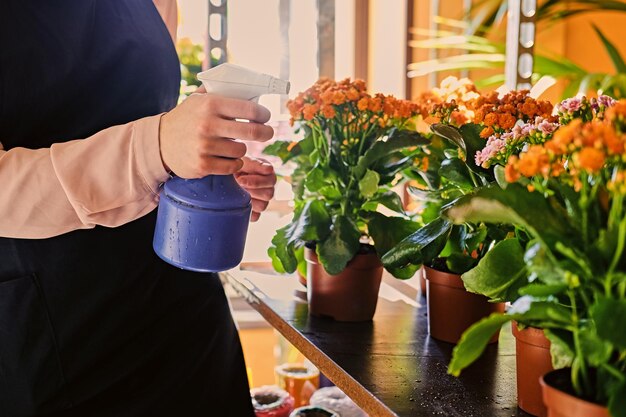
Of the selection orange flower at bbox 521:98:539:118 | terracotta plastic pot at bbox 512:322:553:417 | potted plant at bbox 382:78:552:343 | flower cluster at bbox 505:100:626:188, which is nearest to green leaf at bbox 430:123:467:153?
potted plant at bbox 382:78:552:343

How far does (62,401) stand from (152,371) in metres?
0.16

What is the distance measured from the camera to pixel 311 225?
4.32 feet

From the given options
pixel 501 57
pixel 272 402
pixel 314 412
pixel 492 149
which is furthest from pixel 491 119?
pixel 501 57

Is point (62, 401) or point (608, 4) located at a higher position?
point (608, 4)

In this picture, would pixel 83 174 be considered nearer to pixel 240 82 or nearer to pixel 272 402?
pixel 240 82

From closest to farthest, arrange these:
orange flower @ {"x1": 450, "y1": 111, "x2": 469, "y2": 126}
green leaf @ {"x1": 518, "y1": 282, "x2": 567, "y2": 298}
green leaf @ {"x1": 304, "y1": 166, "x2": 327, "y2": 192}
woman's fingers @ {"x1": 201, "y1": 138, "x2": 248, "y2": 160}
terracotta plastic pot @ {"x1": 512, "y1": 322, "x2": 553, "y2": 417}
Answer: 1. green leaf @ {"x1": 518, "y1": 282, "x2": 567, "y2": 298}
2. terracotta plastic pot @ {"x1": 512, "y1": 322, "x2": 553, "y2": 417}
3. woman's fingers @ {"x1": 201, "y1": 138, "x2": 248, "y2": 160}
4. orange flower @ {"x1": 450, "y1": 111, "x2": 469, "y2": 126}
5. green leaf @ {"x1": 304, "y1": 166, "x2": 327, "y2": 192}

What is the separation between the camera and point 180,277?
129 centimetres

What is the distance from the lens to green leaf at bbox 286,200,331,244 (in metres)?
1.31

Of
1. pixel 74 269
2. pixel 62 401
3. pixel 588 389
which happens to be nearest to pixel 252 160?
pixel 74 269

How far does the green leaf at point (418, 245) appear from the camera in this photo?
107cm

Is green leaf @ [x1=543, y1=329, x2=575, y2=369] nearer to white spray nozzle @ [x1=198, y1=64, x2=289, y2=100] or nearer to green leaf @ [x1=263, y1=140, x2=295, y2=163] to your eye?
white spray nozzle @ [x1=198, y1=64, x2=289, y2=100]

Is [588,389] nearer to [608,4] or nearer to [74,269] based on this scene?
[74,269]

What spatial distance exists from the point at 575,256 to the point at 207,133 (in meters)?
0.46

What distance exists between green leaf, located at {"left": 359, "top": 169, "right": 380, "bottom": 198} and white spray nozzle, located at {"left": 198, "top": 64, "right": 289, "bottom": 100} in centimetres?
36
